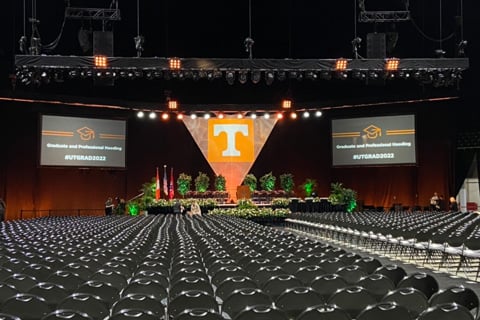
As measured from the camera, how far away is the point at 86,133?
29656 mm

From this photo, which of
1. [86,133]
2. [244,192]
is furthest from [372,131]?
[86,133]

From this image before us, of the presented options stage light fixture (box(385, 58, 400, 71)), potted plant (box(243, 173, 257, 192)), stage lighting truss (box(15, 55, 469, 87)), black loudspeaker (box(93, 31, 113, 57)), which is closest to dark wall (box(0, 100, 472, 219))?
potted plant (box(243, 173, 257, 192))

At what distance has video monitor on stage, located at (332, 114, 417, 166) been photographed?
96.9 feet

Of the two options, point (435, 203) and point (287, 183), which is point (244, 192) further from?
point (435, 203)

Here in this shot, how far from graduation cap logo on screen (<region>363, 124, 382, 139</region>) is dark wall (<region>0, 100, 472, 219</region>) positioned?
0.85 m

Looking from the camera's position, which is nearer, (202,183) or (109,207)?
(109,207)

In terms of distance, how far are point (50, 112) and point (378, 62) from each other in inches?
650

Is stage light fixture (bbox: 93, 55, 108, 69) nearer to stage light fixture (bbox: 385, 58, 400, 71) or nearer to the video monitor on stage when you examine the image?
stage light fixture (bbox: 385, 58, 400, 71)

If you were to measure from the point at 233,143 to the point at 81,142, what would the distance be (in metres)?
8.89

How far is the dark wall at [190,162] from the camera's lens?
2820cm

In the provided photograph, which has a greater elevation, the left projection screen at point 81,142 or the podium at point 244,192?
the left projection screen at point 81,142

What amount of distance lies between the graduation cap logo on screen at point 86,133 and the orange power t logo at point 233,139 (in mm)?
7164

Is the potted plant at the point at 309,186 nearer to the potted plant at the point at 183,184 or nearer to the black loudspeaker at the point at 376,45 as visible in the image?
the potted plant at the point at 183,184

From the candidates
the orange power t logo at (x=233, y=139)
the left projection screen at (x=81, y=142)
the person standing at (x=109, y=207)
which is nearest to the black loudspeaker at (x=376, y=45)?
the orange power t logo at (x=233, y=139)
